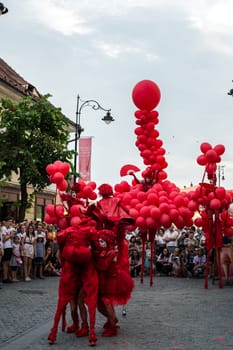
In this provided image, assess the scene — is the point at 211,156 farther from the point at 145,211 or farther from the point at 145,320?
the point at 145,320

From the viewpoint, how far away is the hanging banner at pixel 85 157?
2442 centimetres

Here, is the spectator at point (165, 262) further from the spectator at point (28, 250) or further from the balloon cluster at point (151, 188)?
the balloon cluster at point (151, 188)

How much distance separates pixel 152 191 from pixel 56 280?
7141 mm

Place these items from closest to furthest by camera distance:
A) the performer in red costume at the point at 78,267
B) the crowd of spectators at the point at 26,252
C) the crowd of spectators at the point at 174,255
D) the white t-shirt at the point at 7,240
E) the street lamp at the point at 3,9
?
the performer in red costume at the point at 78,267 < the street lamp at the point at 3,9 < the white t-shirt at the point at 7,240 < the crowd of spectators at the point at 26,252 < the crowd of spectators at the point at 174,255

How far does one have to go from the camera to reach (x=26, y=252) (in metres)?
17.4

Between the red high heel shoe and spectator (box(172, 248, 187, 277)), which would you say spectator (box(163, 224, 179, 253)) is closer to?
spectator (box(172, 248, 187, 277))

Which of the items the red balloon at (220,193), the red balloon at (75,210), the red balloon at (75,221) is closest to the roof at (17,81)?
the red balloon at (220,193)

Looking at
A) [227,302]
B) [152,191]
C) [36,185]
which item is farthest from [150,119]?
[36,185]

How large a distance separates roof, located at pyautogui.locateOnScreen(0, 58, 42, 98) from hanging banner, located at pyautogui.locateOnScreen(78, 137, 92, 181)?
7421 millimetres

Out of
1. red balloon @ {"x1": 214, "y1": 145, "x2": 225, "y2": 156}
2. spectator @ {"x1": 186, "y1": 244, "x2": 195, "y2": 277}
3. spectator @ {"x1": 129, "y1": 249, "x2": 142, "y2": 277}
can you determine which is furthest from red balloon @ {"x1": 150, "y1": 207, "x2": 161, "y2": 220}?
spectator @ {"x1": 186, "y1": 244, "x2": 195, "y2": 277}

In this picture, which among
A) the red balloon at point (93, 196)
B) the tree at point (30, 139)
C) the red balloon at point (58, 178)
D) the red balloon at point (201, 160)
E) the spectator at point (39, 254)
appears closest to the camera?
the red balloon at point (58, 178)

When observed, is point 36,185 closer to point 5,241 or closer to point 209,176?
point 5,241

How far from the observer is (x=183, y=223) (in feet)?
39.5

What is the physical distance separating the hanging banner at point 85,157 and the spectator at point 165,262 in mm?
5417
